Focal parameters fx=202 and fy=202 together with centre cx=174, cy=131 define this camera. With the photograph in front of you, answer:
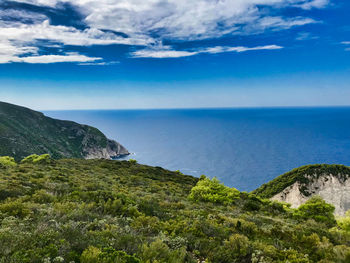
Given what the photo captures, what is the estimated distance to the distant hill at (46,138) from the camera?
10406 cm

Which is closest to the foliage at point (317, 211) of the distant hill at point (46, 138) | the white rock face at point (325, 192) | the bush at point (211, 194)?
the bush at point (211, 194)

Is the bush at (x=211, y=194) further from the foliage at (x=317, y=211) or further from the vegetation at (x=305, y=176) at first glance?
the vegetation at (x=305, y=176)

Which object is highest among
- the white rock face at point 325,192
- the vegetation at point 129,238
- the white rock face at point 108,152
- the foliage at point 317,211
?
the vegetation at point 129,238

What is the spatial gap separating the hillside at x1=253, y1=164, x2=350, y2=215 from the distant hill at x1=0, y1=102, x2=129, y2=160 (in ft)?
360

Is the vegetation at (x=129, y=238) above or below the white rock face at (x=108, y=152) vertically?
above

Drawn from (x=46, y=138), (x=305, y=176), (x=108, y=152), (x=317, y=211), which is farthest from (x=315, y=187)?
(x=46, y=138)

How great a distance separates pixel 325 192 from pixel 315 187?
100 inches

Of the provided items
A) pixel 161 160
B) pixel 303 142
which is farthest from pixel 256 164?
pixel 303 142

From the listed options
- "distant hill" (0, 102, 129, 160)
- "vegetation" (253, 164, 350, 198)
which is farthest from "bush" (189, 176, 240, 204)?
"distant hill" (0, 102, 129, 160)

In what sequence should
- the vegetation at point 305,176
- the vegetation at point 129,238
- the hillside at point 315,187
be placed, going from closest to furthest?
the vegetation at point 129,238 → the hillside at point 315,187 → the vegetation at point 305,176

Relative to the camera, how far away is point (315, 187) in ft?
194

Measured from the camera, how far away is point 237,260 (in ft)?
21.4

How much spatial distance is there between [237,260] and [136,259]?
3428 mm

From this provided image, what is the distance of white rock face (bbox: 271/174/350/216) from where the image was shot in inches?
2212
